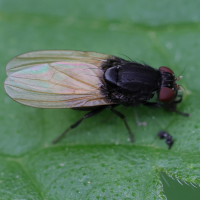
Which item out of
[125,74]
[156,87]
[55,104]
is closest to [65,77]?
[55,104]

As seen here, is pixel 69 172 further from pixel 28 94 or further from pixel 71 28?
pixel 71 28

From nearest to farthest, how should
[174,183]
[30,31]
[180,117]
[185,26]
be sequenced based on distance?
[174,183]
[180,117]
[185,26]
[30,31]

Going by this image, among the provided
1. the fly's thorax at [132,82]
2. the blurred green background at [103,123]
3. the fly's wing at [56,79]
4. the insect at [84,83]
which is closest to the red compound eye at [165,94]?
the insect at [84,83]

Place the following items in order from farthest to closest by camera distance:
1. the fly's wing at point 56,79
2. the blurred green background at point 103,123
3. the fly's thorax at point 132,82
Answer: the fly's thorax at point 132,82
the fly's wing at point 56,79
the blurred green background at point 103,123

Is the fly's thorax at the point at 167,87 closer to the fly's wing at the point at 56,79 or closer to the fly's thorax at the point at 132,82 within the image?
the fly's thorax at the point at 132,82

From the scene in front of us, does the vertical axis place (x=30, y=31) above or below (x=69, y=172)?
above

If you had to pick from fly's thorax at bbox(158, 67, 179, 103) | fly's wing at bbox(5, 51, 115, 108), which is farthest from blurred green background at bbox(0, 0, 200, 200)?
fly's wing at bbox(5, 51, 115, 108)
